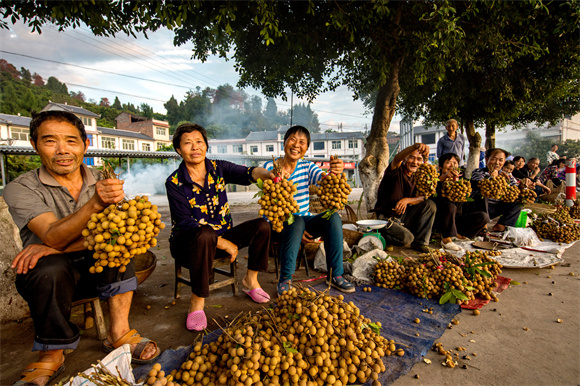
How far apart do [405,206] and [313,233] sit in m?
2.08

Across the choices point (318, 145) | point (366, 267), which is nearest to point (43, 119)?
point (366, 267)

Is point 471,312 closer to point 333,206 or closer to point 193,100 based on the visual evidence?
point 333,206

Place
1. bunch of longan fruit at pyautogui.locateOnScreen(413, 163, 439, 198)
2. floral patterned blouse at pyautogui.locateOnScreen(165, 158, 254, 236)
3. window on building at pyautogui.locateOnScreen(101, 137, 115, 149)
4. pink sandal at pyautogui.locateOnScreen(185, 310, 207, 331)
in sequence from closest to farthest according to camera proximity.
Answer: pink sandal at pyautogui.locateOnScreen(185, 310, 207, 331), floral patterned blouse at pyautogui.locateOnScreen(165, 158, 254, 236), bunch of longan fruit at pyautogui.locateOnScreen(413, 163, 439, 198), window on building at pyautogui.locateOnScreen(101, 137, 115, 149)

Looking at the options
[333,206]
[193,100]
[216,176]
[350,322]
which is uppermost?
[193,100]

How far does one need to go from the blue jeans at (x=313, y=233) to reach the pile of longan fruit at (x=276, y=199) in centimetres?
54

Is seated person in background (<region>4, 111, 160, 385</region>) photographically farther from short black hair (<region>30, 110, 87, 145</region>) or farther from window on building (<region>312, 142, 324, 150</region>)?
window on building (<region>312, 142, 324, 150</region>)

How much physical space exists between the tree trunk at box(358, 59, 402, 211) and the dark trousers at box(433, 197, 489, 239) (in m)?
2.40

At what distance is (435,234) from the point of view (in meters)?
5.77

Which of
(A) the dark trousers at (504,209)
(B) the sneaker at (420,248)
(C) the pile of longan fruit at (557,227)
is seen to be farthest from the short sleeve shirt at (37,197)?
(C) the pile of longan fruit at (557,227)

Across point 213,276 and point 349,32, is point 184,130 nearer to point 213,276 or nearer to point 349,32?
point 213,276

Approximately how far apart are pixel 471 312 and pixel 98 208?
10.8 feet

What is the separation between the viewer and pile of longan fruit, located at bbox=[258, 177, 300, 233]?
2572 mm

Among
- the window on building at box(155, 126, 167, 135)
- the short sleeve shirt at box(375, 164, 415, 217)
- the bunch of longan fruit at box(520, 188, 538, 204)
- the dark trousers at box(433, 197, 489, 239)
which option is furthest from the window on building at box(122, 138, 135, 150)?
the bunch of longan fruit at box(520, 188, 538, 204)

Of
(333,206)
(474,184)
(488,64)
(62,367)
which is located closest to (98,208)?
(62,367)
